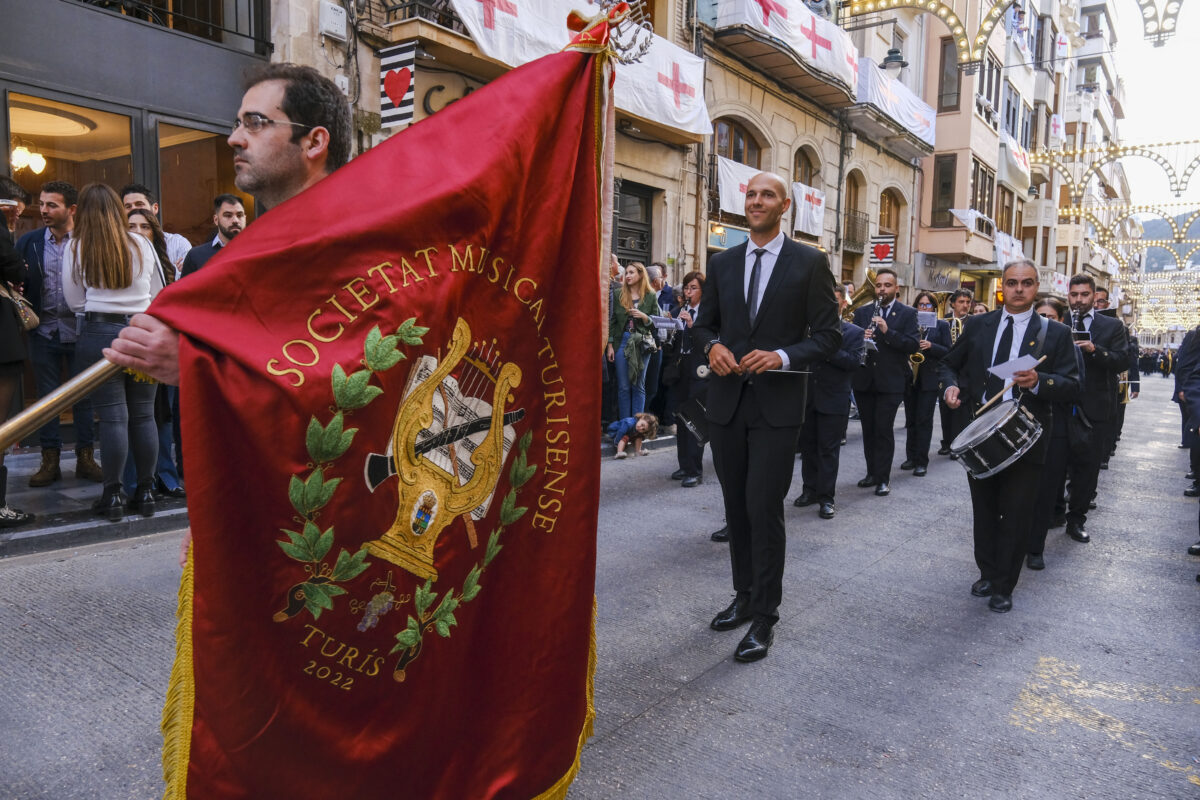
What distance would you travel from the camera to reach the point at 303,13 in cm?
952

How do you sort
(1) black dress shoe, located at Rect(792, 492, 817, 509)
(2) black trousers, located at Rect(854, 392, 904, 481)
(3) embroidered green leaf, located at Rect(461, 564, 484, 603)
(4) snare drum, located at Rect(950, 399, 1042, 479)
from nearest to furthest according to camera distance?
(3) embroidered green leaf, located at Rect(461, 564, 484, 603) → (4) snare drum, located at Rect(950, 399, 1042, 479) → (1) black dress shoe, located at Rect(792, 492, 817, 509) → (2) black trousers, located at Rect(854, 392, 904, 481)

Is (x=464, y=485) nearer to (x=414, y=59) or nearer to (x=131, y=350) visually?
(x=131, y=350)

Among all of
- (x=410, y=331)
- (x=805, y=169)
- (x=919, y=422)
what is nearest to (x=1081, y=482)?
(x=919, y=422)

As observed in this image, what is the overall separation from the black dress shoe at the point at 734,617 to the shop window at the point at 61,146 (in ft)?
24.1

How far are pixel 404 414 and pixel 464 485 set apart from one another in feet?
0.86

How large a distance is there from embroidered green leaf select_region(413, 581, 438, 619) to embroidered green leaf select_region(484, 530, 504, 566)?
18 centimetres

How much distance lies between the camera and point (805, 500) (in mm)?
6922

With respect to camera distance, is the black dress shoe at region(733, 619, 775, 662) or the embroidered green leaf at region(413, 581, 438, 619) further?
the black dress shoe at region(733, 619, 775, 662)

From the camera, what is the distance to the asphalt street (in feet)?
9.04

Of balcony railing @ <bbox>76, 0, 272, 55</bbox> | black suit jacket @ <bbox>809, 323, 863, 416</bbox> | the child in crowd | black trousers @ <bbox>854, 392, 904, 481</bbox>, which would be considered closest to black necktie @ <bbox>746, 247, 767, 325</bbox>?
black suit jacket @ <bbox>809, 323, 863, 416</bbox>

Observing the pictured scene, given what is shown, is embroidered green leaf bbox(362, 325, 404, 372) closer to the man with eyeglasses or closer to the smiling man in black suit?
the man with eyeglasses

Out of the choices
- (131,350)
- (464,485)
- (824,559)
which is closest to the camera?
(131,350)

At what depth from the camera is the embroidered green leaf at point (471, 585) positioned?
199 centimetres

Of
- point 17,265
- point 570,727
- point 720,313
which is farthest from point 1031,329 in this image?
point 17,265
